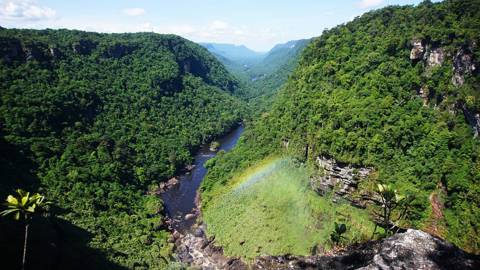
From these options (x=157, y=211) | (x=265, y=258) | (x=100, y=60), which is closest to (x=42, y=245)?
(x=157, y=211)

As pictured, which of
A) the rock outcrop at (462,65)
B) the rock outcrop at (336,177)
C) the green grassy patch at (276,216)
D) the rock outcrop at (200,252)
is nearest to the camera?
the rock outcrop at (462,65)

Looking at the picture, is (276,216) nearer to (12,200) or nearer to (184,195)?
(184,195)

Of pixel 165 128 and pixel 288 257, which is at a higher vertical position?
pixel 288 257

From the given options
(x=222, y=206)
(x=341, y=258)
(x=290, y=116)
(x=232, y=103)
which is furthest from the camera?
(x=232, y=103)

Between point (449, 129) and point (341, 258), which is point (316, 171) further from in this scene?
point (341, 258)

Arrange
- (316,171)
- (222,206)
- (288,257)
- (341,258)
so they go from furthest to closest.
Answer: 1. (222,206)
2. (316,171)
3. (288,257)
4. (341,258)

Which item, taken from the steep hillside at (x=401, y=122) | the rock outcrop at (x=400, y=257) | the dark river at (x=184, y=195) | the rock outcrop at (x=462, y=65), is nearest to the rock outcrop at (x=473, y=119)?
the steep hillside at (x=401, y=122)

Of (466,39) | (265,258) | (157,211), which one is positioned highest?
(466,39)

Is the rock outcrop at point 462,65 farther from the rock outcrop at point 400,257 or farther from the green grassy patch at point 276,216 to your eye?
the rock outcrop at point 400,257
